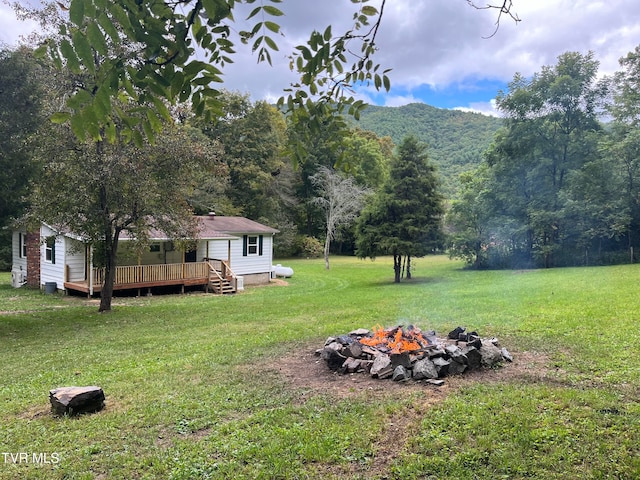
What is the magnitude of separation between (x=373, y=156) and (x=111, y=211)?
30.9 meters

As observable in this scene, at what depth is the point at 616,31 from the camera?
3.36 metres

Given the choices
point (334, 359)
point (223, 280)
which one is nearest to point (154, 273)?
point (223, 280)

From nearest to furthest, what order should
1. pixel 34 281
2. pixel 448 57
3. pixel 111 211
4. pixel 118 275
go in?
pixel 448 57, pixel 111 211, pixel 118 275, pixel 34 281

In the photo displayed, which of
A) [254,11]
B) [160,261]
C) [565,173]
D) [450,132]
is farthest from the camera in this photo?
[450,132]

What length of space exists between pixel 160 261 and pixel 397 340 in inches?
611

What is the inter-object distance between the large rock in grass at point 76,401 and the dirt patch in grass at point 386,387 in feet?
6.16

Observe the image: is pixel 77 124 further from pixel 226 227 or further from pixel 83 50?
pixel 226 227

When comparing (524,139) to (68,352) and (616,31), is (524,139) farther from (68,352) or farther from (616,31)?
(68,352)

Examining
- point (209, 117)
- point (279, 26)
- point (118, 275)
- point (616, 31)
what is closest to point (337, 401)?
point (209, 117)

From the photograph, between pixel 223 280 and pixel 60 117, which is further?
pixel 223 280

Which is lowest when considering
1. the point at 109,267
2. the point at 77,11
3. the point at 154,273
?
the point at 154,273

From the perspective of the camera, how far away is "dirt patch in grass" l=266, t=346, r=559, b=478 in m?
2.81

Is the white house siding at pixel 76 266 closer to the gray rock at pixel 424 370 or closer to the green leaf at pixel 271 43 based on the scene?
the gray rock at pixel 424 370

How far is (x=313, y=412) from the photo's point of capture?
3.63m
